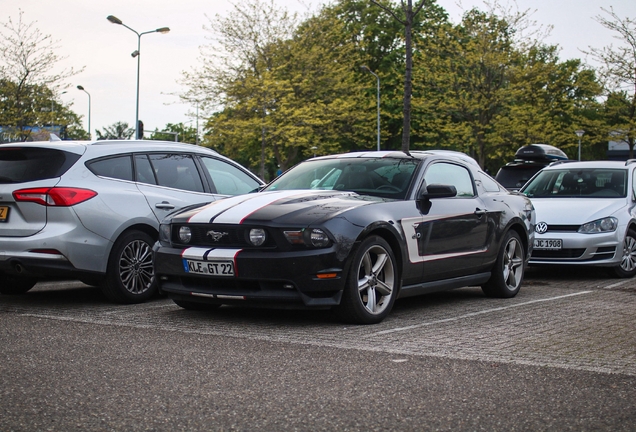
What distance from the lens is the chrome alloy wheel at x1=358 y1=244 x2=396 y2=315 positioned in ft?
22.1

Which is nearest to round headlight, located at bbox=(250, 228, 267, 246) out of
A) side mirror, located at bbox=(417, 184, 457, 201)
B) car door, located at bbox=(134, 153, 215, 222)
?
side mirror, located at bbox=(417, 184, 457, 201)

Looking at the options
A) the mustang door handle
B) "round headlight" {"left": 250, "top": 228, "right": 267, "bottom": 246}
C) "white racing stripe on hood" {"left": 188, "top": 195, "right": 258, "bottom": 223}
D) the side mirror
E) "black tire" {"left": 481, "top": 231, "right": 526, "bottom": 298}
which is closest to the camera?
"round headlight" {"left": 250, "top": 228, "right": 267, "bottom": 246}

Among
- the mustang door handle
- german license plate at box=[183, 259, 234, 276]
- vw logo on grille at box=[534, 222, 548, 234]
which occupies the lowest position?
german license plate at box=[183, 259, 234, 276]

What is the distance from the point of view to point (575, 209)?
37.4ft

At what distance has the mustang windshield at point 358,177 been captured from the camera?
757 centimetres

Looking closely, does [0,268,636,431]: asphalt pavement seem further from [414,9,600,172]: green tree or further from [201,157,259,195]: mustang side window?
[414,9,600,172]: green tree

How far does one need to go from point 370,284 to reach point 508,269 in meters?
2.70

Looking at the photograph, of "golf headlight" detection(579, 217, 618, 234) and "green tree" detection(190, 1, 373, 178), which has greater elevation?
"green tree" detection(190, 1, 373, 178)

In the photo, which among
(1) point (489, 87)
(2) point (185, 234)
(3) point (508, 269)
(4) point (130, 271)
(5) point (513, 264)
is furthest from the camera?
(1) point (489, 87)

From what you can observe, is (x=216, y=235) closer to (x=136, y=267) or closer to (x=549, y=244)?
(x=136, y=267)

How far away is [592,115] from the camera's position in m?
63.8

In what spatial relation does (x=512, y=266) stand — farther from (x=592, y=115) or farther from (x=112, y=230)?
(x=592, y=115)

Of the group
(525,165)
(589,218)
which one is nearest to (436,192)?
(589,218)

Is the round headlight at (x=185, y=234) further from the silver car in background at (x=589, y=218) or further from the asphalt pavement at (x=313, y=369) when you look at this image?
the silver car in background at (x=589, y=218)
